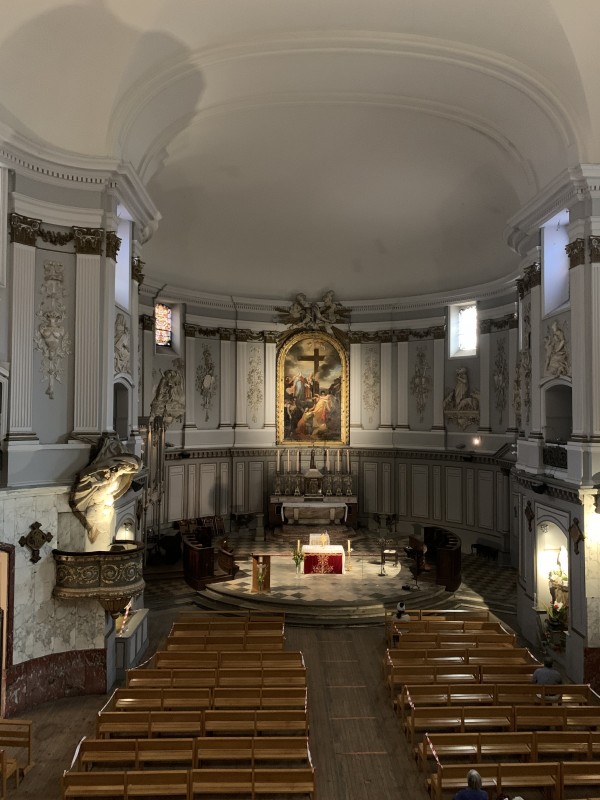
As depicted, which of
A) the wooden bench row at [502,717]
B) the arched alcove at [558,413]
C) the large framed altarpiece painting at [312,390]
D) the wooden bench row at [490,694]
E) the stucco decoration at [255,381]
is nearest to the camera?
the wooden bench row at [502,717]

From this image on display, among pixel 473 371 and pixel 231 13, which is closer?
pixel 231 13

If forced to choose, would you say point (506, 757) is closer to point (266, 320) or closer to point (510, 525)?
point (510, 525)

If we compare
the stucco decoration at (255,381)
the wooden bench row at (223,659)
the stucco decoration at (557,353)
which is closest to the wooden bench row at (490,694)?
the wooden bench row at (223,659)

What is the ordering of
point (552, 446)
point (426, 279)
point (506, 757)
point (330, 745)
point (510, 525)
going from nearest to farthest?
point (506, 757) < point (330, 745) < point (552, 446) < point (510, 525) < point (426, 279)

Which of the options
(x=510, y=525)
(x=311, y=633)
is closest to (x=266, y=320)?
(x=510, y=525)

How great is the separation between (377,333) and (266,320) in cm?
496

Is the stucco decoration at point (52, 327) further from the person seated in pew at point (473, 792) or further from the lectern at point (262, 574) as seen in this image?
the person seated in pew at point (473, 792)

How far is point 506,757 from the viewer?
959cm

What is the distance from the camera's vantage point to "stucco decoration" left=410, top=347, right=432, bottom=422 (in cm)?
2658

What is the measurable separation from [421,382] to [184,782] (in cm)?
2087

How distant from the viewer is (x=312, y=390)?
28000 millimetres

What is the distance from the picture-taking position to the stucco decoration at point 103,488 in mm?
12133

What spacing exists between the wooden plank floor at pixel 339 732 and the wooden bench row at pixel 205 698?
3.07 feet

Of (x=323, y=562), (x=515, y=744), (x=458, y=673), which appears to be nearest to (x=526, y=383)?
(x=458, y=673)
